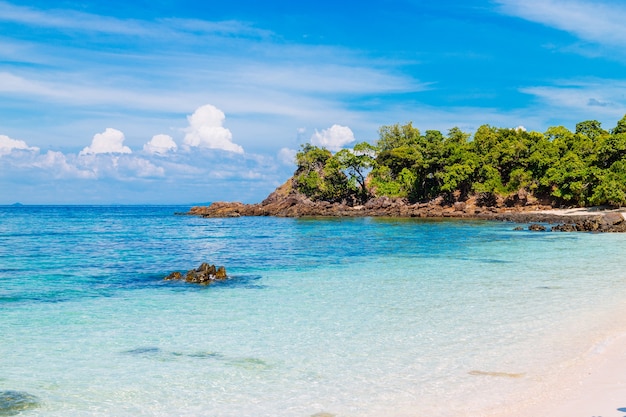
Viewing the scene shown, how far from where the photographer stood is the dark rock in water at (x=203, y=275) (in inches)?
852

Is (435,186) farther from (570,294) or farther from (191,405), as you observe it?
(191,405)

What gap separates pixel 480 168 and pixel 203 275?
70.7m

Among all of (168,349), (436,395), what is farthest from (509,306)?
(168,349)

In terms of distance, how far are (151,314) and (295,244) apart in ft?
81.3

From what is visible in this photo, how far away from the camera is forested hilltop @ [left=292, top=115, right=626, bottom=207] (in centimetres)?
6944

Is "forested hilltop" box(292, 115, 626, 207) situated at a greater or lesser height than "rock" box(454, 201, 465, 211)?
greater

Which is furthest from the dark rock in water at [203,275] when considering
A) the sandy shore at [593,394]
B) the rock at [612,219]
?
the rock at [612,219]

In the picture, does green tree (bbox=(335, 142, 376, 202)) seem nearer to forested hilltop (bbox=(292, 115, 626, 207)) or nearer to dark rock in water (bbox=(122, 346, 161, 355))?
forested hilltop (bbox=(292, 115, 626, 207))

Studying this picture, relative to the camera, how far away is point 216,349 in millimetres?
12016

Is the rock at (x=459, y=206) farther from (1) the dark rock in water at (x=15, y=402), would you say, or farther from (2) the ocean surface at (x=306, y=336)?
(1) the dark rock in water at (x=15, y=402)

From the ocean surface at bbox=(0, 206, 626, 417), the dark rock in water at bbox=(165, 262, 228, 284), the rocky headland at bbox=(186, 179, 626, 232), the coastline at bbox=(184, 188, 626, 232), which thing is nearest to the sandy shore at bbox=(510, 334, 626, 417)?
the ocean surface at bbox=(0, 206, 626, 417)

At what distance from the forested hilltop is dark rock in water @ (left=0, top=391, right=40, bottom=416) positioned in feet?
219

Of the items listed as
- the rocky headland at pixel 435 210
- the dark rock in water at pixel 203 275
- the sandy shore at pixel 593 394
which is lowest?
the sandy shore at pixel 593 394

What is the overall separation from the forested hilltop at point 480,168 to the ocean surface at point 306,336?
48804 millimetres
